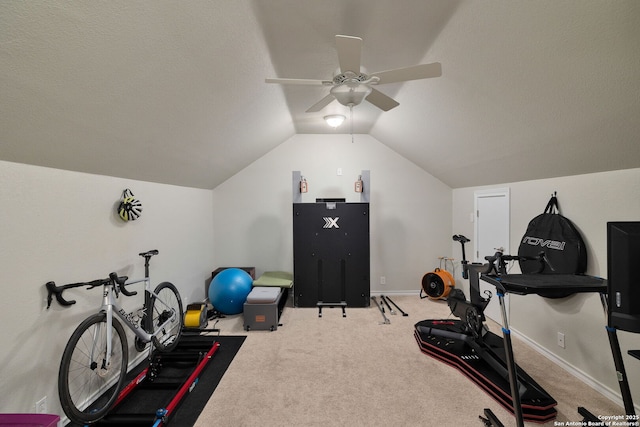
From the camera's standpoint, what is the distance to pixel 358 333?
314 cm

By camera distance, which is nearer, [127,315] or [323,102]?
[127,315]

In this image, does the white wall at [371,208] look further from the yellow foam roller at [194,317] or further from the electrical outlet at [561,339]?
the electrical outlet at [561,339]

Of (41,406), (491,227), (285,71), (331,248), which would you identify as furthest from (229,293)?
(491,227)

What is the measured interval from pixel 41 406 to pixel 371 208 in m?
4.18

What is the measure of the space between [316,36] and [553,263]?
2.86m

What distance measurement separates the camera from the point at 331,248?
391 cm

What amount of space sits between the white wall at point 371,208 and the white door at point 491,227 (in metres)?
0.79

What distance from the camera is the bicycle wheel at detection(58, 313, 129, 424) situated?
1.66 metres

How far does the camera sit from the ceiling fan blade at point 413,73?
5.43 feet

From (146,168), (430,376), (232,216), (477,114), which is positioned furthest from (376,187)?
(146,168)

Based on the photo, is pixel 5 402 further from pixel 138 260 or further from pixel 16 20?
pixel 16 20

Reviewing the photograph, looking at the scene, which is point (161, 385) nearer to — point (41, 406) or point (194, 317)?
point (41, 406)

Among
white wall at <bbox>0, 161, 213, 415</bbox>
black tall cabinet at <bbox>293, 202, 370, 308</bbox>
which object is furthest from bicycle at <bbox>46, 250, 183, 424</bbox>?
Result: black tall cabinet at <bbox>293, 202, 370, 308</bbox>

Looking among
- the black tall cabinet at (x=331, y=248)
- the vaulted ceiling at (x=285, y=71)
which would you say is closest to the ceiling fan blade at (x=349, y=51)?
the vaulted ceiling at (x=285, y=71)
